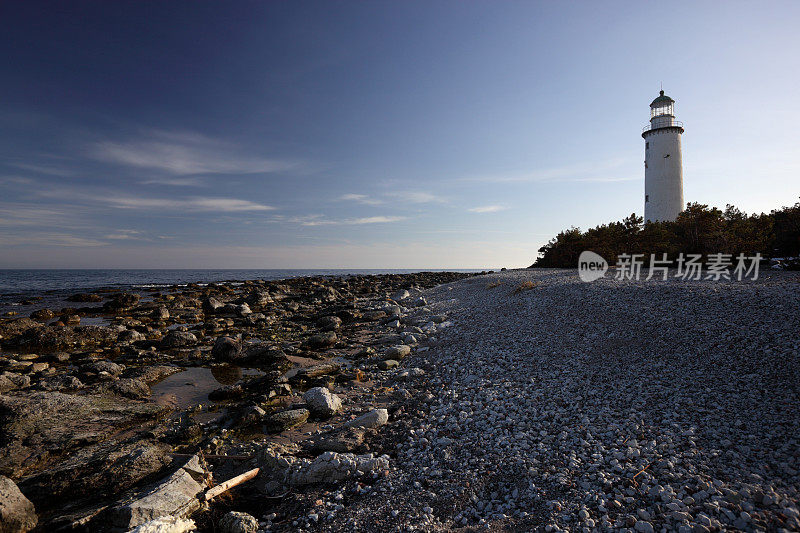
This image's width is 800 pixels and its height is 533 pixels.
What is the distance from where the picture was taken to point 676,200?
38219 mm

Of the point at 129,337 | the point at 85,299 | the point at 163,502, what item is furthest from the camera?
the point at 85,299

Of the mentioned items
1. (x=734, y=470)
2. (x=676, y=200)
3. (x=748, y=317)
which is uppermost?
(x=676, y=200)

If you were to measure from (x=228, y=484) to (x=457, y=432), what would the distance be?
3.99 metres

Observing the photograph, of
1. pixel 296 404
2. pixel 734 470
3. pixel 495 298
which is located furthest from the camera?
pixel 495 298

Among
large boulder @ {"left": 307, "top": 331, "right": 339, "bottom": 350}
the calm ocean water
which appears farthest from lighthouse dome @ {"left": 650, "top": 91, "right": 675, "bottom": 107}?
the calm ocean water

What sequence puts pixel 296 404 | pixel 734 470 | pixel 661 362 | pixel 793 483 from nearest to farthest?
pixel 793 483 < pixel 734 470 < pixel 661 362 < pixel 296 404

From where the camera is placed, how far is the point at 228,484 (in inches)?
208

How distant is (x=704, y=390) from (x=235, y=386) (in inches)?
449

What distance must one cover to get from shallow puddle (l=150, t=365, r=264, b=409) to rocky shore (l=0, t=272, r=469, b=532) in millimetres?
54

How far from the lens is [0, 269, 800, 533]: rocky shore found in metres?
4.43

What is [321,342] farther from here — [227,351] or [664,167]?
[664,167]

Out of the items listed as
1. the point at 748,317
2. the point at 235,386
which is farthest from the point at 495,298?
the point at 235,386

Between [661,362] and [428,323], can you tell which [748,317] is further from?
[428,323]

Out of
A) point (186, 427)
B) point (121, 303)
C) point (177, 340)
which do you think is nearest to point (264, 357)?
point (177, 340)
